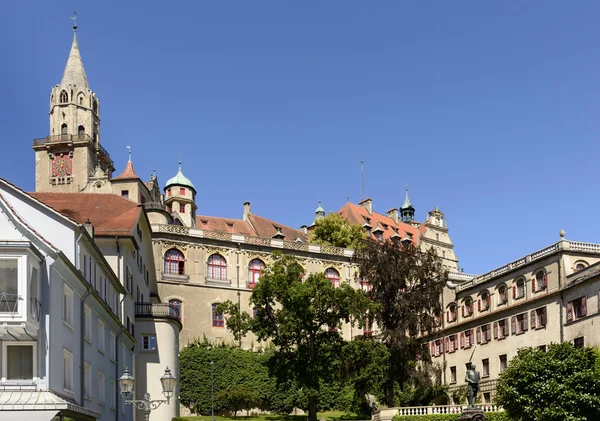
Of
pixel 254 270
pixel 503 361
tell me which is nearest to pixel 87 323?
pixel 503 361

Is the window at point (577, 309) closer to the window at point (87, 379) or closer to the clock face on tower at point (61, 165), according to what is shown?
the window at point (87, 379)

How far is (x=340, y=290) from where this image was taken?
60.8m

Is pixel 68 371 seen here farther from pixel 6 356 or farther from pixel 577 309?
pixel 577 309

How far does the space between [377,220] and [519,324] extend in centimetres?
6934

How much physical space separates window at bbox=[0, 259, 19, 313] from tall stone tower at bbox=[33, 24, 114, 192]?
77525 millimetres

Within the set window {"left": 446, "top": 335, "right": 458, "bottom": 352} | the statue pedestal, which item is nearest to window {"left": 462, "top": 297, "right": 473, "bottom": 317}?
window {"left": 446, "top": 335, "right": 458, "bottom": 352}

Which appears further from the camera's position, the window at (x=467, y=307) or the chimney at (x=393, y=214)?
the chimney at (x=393, y=214)

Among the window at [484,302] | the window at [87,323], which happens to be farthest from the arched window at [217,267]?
the window at [87,323]

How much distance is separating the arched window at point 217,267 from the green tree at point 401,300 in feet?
64.0

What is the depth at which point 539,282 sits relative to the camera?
217 feet

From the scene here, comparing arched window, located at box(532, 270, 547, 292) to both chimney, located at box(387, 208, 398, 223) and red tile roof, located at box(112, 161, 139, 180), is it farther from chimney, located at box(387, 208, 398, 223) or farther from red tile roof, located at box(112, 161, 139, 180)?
chimney, located at box(387, 208, 398, 223)

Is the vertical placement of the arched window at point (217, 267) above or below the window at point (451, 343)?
above

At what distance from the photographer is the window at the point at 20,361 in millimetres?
28625

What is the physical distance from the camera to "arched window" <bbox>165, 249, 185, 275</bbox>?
8100 centimetres
